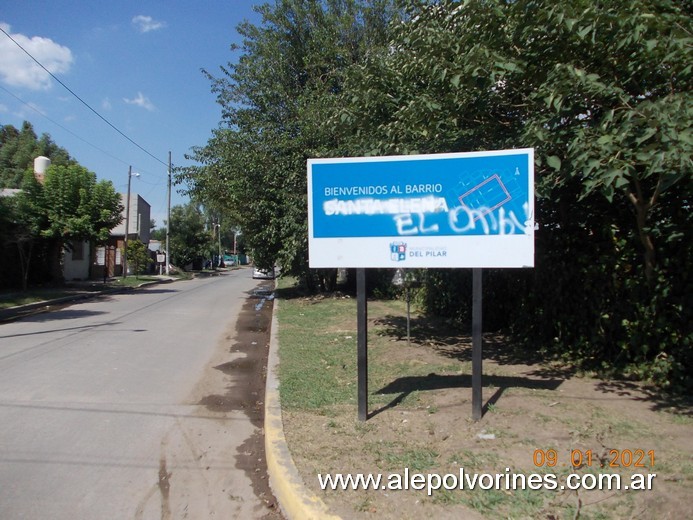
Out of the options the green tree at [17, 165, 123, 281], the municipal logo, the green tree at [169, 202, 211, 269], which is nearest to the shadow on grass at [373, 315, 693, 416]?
the municipal logo

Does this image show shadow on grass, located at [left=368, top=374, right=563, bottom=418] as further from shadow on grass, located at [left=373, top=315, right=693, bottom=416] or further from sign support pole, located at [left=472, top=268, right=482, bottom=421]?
sign support pole, located at [left=472, top=268, right=482, bottom=421]

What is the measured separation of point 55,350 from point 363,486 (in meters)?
8.02

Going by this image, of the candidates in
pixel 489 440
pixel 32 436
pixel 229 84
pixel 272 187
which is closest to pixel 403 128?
pixel 489 440

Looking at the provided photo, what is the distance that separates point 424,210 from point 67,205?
2097 centimetres

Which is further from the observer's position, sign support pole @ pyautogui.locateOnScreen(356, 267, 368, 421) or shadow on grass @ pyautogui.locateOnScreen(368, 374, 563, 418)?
shadow on grass @ pyautogui.locateOnScreen(368, 374, 563, 418)

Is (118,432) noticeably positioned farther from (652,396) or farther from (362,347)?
(652,396)

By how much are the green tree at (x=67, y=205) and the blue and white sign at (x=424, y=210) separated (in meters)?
19.6

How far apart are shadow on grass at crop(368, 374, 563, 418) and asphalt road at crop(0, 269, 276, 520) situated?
67.6 inches

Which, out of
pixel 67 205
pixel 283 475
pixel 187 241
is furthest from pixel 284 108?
pixel 187 241

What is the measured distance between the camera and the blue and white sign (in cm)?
504

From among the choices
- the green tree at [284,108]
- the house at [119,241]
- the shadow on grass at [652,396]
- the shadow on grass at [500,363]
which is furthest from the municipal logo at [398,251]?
the house at [119,241]

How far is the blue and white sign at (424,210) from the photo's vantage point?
5.04 m

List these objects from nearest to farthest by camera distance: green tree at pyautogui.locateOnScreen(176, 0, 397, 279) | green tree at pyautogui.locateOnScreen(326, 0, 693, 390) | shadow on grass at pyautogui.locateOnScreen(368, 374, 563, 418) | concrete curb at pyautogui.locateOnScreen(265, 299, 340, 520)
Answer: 1. concrete curb at pyautogui.locateOnScreen(265, 299, 340, 520)
2. green tree at pyautogui.locateOnScreen(326, 0, 693, 390)
3. shadow on grass at pyautogui.locateOnScreen(368, 374, 563, 418)
4. green tree at pyautogui.locateOnScreen(176, 0, 397, 279)

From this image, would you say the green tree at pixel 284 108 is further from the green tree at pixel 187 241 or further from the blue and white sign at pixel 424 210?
the green tree at pixel 187 241
